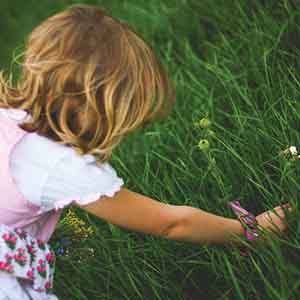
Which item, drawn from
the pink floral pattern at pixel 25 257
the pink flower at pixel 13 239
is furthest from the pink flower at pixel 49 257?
the pink flower at pixel 13 239

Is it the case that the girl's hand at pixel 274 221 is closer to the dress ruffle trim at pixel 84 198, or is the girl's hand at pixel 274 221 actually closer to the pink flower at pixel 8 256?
the dress ruffle trim at pixel 84 198

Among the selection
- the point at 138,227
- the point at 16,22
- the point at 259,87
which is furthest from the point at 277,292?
the point at 16,22

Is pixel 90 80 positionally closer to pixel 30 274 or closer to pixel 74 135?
pixel 74 135

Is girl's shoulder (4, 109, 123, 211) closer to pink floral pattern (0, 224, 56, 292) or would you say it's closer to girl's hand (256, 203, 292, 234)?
pink floral pattern (0, 224, 56, 292)

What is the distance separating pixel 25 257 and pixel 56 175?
227mm

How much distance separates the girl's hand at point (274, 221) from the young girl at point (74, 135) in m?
0.16

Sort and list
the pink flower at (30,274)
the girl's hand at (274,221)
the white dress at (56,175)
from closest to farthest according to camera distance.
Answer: the white dress at (56,175), the pink flower at (30,274), the girl's hand at (274,221)

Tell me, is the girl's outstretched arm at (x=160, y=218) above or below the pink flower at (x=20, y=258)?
above

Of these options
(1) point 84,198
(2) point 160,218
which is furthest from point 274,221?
(1) point 84,198

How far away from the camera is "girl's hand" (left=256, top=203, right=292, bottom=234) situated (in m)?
1.85

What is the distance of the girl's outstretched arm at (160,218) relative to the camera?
168 cm

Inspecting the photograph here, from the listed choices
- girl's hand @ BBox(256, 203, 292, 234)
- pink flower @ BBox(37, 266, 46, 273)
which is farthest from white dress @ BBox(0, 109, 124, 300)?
girl's hand @ BBox(256, 203, 292, 234)

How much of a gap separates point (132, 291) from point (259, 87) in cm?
82

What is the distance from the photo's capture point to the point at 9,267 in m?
1.71
